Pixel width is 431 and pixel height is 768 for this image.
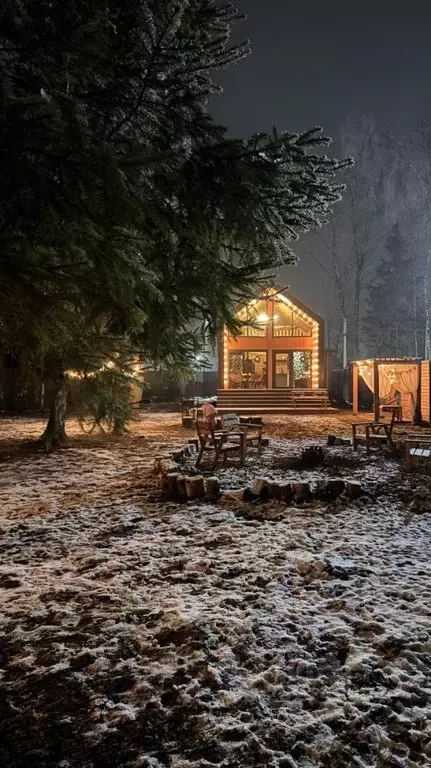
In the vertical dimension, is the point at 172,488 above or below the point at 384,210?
below

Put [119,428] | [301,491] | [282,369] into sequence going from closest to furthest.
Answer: [301,491]
[119,428]
[282,369]

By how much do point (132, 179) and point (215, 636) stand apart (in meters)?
3.54

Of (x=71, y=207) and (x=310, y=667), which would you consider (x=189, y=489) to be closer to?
(x=310, y=667)

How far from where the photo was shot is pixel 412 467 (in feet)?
28.7

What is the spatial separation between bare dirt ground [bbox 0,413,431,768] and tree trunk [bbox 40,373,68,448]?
606cm

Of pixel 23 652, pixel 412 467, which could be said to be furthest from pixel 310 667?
pixel 412 467

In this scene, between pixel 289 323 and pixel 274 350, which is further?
pixel 289 323

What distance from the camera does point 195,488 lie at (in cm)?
679

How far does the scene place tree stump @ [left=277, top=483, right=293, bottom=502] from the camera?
6.53m

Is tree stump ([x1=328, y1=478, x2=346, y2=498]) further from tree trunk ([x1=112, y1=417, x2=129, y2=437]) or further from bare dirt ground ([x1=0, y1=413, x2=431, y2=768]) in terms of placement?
tree trunk ([x1=112, y1=417, x2=129, y2=437])

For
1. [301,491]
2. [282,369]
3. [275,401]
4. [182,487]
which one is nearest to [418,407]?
[275,401]

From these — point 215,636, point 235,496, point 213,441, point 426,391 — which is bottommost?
point 215,636

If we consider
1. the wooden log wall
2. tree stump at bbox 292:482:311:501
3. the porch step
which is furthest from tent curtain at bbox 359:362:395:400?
tree stump at bbox 292:482:311:501

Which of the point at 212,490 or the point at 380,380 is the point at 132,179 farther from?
the point at 380,380
